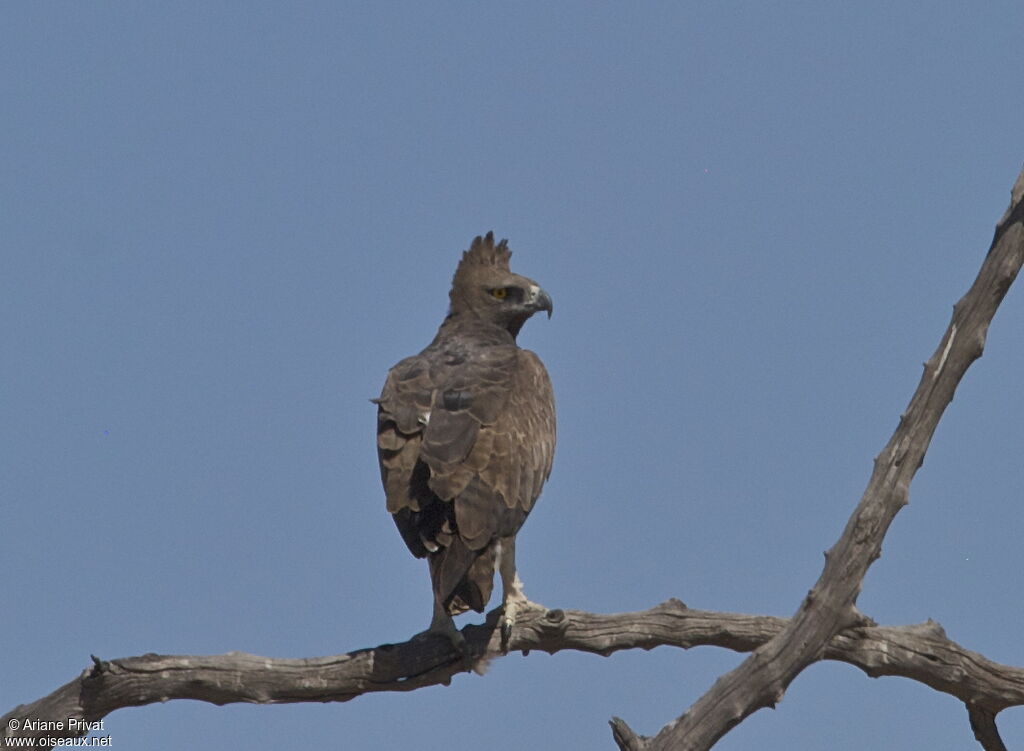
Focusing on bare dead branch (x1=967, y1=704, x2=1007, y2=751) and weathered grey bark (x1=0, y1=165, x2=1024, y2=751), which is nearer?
weathered grey bark (x1=0, y1=165, x2=1024, y2=751)

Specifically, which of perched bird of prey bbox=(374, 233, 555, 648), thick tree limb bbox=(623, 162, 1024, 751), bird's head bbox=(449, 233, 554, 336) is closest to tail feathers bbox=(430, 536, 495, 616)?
perched bird of prey bbox=(374, 233, 555, 648)

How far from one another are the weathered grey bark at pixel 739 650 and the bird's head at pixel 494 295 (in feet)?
11.7

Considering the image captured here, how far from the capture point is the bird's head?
11750 millimetres

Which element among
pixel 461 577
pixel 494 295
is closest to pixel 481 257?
pixel 494 295

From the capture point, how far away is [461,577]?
8.40 m

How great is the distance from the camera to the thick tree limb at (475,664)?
8.05 m

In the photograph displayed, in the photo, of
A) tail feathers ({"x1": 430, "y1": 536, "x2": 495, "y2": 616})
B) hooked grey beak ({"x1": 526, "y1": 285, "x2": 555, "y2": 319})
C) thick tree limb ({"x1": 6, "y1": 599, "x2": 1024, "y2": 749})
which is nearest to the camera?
thick tree limb ({"x1": 6, "y1": 599, "x2": 1024, "y2": 749})

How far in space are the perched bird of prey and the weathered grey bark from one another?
418mm

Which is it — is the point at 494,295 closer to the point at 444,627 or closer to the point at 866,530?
the point at 444,627

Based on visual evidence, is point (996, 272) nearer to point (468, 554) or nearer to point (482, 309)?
point (468, 554)

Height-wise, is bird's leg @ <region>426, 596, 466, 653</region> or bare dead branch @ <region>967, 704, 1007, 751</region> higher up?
bird's leg @ <region>426, 596, 466, 653</region>

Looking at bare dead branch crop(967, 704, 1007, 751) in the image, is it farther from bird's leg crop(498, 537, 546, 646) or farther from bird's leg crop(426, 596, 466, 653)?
bird's leg crop(426, 596, 466, 653)

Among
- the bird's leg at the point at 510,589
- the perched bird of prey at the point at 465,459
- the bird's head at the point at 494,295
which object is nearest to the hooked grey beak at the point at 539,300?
the bird's head at the point at 494,295

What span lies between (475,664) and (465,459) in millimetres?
1200
